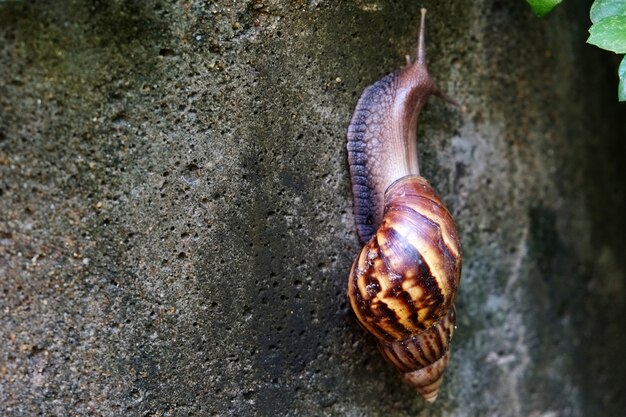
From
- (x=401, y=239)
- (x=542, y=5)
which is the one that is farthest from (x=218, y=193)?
(x=542, y=5)

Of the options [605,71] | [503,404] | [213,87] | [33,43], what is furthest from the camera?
[605,71]

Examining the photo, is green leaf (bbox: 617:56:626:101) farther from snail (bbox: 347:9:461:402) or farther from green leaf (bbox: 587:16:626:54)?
snail (bbox: 347:9:461:402)

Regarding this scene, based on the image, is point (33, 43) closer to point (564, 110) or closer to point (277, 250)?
point (277, 250)

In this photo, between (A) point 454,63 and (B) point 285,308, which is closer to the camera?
(B) point 285,308

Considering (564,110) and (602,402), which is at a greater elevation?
(564,110)

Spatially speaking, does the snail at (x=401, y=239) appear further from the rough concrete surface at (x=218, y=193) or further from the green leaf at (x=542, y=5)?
the green leaf at (x=542, y=5)

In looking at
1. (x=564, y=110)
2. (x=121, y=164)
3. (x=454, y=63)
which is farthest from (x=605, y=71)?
(x=121, y=164)

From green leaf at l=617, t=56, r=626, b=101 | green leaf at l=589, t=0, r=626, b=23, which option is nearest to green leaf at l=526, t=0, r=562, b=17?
green leaf at l=589, t=0, r=626, b=23

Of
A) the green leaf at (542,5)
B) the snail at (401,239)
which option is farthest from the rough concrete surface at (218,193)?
the green leaf at (542,5)
